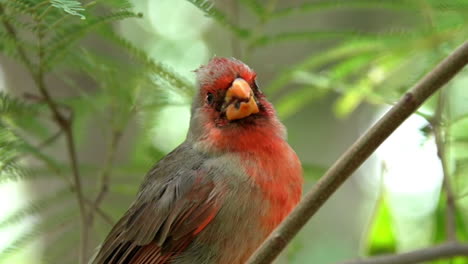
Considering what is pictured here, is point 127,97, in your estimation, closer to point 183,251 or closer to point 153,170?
point 153,170

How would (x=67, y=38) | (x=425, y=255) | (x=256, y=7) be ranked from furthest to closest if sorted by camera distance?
1. (x=256, y=7)
2. (x=67, y=38)
3. (x=425, y=255)

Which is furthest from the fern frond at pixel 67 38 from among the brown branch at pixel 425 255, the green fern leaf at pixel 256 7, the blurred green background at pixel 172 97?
the brown branch at pixel 425 255

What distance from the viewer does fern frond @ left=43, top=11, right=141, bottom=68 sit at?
2391 millimetres

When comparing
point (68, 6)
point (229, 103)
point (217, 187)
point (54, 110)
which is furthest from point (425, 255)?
point (54, 110)

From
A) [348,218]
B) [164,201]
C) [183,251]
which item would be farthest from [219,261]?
[348,218]

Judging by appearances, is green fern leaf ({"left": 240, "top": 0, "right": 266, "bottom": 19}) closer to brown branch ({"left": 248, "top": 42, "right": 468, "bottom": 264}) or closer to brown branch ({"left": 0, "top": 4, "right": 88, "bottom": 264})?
brown branch ({"left": 0, "top": 4, "right": 88, "bottom": 264})

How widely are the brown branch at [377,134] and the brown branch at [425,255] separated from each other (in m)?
0.47

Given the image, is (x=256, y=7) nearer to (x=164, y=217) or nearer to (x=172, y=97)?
(x=172, y=97)

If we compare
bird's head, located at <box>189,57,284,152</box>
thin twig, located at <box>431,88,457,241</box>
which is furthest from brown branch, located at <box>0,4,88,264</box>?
thin twig, located at <box>431,88,457,241</box>

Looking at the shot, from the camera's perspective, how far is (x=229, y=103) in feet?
9.27

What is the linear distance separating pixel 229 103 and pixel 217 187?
1.04ft

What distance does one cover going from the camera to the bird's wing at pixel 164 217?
2.73 meters

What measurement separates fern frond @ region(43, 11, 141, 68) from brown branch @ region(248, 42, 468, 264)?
2.88 feet

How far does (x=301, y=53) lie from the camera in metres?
5.50
